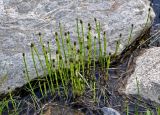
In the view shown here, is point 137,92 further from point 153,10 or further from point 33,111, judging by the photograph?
point 153,10

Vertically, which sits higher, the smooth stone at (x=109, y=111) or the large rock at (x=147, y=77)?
the large rock at (x=147, y=77)

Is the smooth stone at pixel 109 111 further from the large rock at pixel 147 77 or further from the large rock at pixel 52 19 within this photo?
the large rock at pixel 52 19

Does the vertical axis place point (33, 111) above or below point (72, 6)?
below

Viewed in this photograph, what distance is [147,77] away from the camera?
3453 millimetres

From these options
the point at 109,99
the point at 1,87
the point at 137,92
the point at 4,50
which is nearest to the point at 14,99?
the point at 1,87

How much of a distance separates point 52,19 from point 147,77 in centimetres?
92

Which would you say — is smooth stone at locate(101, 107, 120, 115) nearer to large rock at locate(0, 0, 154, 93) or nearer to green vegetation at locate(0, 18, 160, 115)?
green vegetation at locate(0, 18, 160, 115)

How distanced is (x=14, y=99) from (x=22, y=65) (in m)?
0.26

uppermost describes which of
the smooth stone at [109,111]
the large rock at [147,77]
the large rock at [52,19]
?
the large rock at [52,19]

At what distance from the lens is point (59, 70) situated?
3.20 m

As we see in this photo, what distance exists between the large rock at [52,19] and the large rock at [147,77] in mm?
194

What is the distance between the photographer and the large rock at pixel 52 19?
11.6 feet

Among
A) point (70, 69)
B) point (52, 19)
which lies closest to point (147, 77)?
point (70, 69)

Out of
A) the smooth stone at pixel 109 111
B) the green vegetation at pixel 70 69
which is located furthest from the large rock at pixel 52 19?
the smooth stone at pixel 109 111
